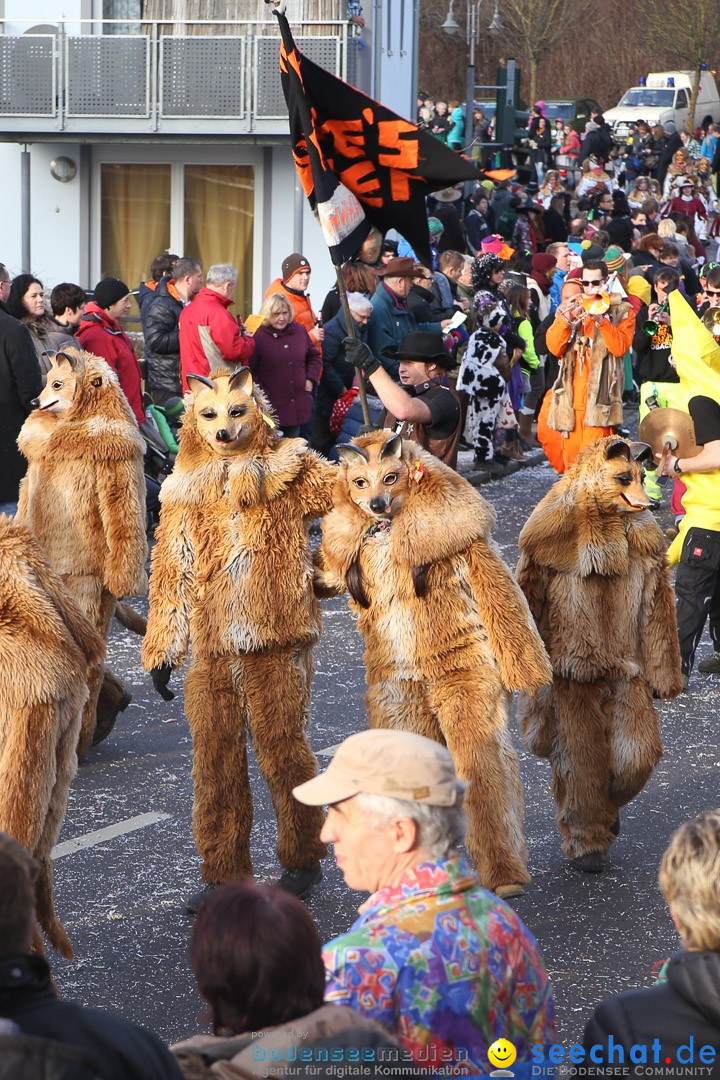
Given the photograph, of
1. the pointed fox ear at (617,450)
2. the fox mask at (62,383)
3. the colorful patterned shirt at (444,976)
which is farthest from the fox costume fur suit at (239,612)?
the colorful patterned shirt at (444,976)

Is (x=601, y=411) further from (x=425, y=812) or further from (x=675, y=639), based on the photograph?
(x=425, y=812)

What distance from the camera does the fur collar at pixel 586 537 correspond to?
5.98 metres

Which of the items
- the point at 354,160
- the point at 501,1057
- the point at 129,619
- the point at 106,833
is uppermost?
the point at 354,160

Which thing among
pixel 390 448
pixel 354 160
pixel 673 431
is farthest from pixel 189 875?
pixel 673 431

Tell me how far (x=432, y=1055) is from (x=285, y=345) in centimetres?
922

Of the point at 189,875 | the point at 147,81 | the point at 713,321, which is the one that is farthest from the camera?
the point at 147,81

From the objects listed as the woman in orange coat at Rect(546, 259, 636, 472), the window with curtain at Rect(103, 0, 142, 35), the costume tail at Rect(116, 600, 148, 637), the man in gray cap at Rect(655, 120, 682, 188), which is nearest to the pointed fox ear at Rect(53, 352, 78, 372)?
the costume tail at Rect(116, 600, 148, 637)

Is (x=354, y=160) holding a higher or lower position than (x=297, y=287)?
higher

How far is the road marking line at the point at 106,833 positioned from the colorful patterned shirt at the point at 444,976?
345 cm

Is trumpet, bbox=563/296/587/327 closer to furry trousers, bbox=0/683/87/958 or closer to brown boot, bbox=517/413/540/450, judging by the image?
brown boot, bbox=517/413/540/450

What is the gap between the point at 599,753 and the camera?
6031mm

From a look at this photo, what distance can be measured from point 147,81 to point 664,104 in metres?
26.8

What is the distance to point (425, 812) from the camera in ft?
10.1

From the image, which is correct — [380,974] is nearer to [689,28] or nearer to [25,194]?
[25,194]
